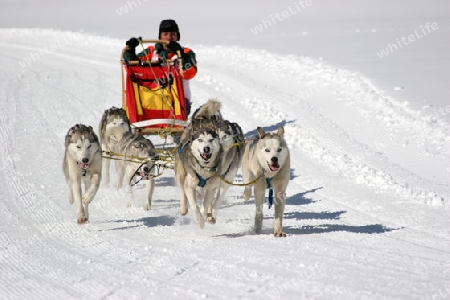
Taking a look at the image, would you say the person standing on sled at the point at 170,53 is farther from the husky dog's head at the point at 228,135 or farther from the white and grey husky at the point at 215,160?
the husky dog's head at the point at 228,135

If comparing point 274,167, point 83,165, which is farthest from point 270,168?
point 83,165

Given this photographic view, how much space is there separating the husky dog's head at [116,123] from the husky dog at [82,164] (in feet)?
4.43

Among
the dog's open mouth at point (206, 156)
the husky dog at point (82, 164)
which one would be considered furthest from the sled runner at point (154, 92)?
the dog's open mouth at point (206, 156)

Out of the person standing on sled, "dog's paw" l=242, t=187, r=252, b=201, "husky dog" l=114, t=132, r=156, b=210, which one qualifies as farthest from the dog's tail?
the person standing on sled

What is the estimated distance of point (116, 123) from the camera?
718 centimetres

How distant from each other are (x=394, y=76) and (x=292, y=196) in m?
6.98

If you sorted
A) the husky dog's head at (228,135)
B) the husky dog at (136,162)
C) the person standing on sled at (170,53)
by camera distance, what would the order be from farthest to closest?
the person standing on sled at (170,53) < the husky dog at (136,162) < the husky dog's head at (228,135)

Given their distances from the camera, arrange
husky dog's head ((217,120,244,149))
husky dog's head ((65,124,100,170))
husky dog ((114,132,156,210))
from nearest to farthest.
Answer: husky dog's head ((65,124,100,170))
husky dog's head ((217,120,244,149))
husky dog ((114,132,156,210))

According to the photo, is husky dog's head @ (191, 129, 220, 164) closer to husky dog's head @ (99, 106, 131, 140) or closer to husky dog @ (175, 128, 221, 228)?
husky dog @ (175, 128, 221, 228)

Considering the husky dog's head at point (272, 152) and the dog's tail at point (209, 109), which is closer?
the husky dog's head at point (272, 152)

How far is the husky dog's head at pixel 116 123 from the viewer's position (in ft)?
23.6

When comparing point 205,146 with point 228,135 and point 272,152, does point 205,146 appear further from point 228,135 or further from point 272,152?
point 228,135

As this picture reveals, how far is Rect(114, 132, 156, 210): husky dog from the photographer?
20.8 feet

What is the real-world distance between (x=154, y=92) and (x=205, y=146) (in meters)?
2.80
